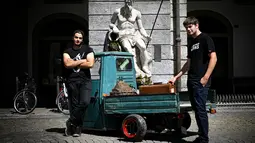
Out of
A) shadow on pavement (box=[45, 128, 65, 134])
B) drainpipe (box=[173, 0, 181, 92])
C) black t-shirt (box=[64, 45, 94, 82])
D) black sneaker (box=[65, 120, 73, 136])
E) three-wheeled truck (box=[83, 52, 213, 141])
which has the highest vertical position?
drainpipe (box=[173, 0, 181, 92])

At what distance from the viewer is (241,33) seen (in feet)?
60.6

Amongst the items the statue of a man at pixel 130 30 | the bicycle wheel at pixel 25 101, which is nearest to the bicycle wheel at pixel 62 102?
the bicycle wheel at pixel 25 101

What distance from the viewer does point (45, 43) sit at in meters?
19.2

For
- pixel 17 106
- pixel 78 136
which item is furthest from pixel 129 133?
pixel 17 106

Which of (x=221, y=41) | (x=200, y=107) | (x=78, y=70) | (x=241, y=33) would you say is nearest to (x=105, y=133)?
(x=78, y=70)

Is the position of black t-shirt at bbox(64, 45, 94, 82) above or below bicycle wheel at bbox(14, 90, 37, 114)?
above

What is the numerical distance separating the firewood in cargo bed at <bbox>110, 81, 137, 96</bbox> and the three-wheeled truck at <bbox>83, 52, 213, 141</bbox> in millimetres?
176

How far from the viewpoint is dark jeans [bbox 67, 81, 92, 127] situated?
704 centimetres

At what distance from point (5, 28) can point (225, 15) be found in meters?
9.51

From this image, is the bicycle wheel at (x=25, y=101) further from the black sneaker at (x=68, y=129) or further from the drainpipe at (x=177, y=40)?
the black sneaker at (x=68, y=129)

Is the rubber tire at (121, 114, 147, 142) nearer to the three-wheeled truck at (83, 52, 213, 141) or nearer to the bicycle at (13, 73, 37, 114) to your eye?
the three-wheeled truck at (83, 52, 213, 141)

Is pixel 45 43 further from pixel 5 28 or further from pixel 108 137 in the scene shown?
pixel 108 137

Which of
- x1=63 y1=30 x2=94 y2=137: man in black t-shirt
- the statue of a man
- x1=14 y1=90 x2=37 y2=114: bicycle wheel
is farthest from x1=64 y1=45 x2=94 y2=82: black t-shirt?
x1=14 y1=90 x2=37 y2=114: bicycle wheel

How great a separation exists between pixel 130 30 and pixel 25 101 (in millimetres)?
3723
